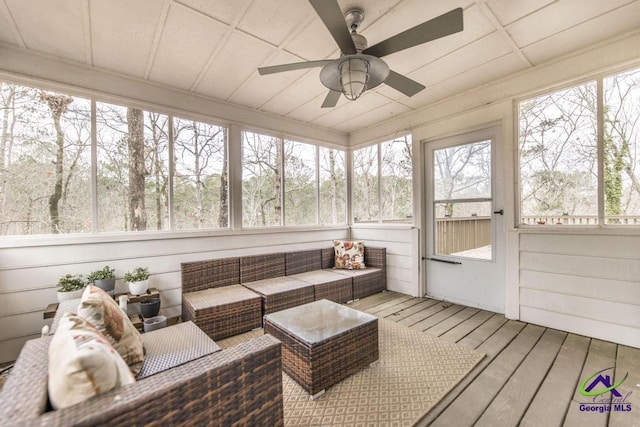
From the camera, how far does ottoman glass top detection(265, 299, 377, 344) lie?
192cm

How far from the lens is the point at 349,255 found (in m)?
4.10

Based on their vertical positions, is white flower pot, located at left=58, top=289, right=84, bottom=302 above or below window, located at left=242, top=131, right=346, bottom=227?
below

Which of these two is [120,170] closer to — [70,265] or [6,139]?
[6,139]

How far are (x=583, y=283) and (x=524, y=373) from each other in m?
1.26

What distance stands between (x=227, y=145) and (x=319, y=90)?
1.38m

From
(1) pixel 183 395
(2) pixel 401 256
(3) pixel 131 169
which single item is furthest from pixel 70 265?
(2) pixel 401 256

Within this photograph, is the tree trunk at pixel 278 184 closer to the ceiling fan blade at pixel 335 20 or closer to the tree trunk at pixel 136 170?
the tree trunk at pixel 136 170

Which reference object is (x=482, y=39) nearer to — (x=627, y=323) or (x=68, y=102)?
(x=627, y=323)

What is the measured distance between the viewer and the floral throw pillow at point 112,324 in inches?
50.3

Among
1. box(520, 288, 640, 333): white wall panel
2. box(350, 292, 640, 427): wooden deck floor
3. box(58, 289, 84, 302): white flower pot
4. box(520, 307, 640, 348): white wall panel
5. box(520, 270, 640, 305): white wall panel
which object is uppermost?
box(58, 289, 84, 302): white flower pot

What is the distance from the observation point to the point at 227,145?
349 cm

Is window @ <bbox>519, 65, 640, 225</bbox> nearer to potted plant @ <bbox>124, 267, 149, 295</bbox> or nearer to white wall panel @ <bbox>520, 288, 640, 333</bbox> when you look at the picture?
white wall panel @ <bbox>520, 288, 640, 333</bbox>

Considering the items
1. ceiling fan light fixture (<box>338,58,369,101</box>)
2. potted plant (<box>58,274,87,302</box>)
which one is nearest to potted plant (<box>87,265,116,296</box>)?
potted plant (<box>58,274,87,302</box>)

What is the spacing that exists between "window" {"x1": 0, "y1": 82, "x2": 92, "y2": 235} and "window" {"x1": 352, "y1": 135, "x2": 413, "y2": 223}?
3658 millimetres
